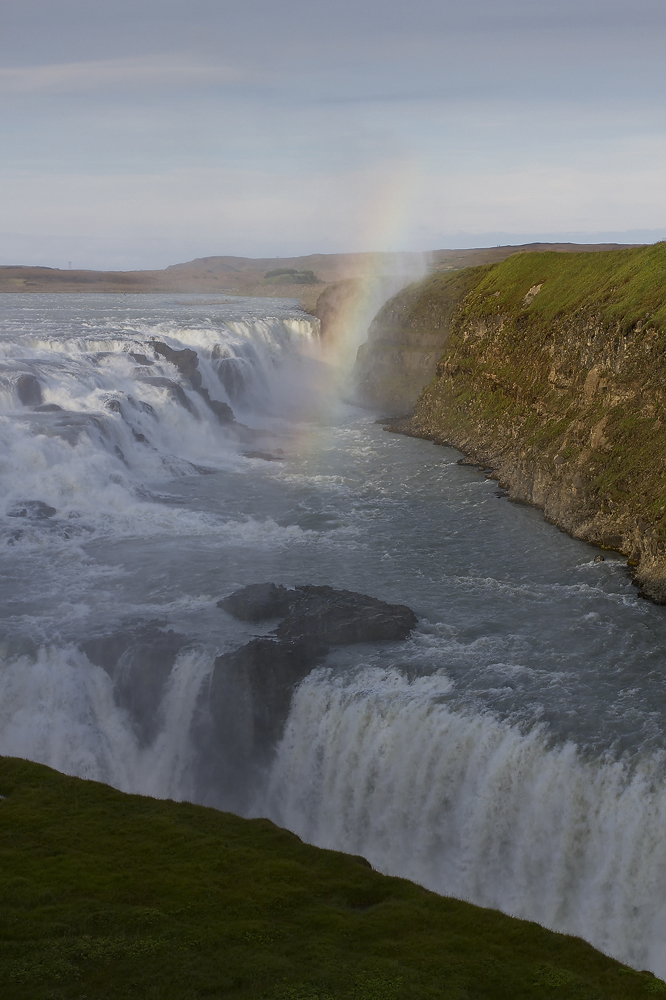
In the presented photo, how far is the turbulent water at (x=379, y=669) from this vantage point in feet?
69.1

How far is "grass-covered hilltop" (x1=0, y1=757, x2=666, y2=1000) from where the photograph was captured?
13.3m

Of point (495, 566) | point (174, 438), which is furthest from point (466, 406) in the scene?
point (495, 566)

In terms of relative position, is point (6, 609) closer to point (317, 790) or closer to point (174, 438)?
point (317, 790)

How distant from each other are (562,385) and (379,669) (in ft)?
80.5

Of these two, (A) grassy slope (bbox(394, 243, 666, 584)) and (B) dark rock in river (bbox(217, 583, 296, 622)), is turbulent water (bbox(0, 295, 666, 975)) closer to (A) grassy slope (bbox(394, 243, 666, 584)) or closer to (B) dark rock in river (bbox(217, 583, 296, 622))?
(B) dark rock in river (bbox(217, 583, 296, 622))

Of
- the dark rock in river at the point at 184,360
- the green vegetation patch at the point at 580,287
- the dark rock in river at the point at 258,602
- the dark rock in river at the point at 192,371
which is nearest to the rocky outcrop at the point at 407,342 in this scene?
the green vegetation patch at the point at 580,287

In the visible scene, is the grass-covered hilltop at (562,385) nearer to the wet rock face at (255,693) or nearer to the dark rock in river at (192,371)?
the wet rock face at (255,693)

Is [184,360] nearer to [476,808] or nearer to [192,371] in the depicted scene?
[192,371]

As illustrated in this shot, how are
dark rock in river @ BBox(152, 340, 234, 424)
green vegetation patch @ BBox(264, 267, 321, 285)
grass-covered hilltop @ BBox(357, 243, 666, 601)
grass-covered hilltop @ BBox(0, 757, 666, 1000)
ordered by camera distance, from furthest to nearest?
green vegetation patch @ BBox(264, 267, 321, 285)
dark rock in river @ BBox(152, 340, 234, 424)
grass-covered hilltop @ BBox(357, 243, 666, 601)
grass-covered hilltop @ BBox(0, 757, 666, 1000)

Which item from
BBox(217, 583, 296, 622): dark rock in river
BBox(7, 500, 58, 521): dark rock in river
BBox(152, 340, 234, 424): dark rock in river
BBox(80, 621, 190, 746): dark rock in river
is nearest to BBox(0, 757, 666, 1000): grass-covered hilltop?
BBox(80, 621, 190, 746): dark rock in river

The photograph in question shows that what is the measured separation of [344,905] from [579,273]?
4306 cm

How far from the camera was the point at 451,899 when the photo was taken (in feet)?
54.4

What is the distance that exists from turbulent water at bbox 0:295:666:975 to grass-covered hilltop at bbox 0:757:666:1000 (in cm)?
526

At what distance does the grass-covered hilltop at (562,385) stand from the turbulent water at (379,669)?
1782 millimetres
